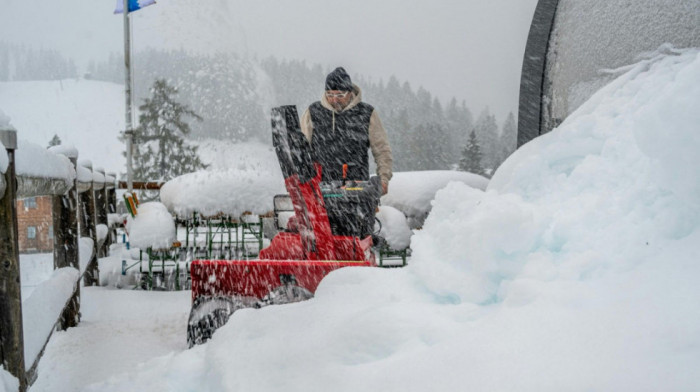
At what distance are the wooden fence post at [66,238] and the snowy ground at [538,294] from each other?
2.36 metres

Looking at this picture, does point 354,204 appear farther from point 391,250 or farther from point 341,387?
point 391,250

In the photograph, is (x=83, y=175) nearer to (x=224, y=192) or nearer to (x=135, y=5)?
(x=224, y=192)

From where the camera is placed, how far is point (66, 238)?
4.14 m

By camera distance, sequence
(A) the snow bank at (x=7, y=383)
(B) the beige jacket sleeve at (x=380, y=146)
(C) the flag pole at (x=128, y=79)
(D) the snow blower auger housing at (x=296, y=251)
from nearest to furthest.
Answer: (A) the snow bank at (x=7, y=383) < (D) the snow blower auger housing at (x=296, y=251) < (B) the beige jacket sleeve at (x=380, y=146) < (C) the flag pole at (x=128, y=79)

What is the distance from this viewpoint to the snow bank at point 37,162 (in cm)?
236

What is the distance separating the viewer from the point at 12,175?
2.12 meters

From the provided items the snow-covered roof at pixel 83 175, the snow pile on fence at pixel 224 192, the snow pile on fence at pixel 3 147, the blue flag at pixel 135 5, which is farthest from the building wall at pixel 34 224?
the snow pile on fence at pixel 3 147

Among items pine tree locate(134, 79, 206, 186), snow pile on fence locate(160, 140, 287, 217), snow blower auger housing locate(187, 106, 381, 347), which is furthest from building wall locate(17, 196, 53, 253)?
snow blower auger housing locate(187, 106, 381, 347)

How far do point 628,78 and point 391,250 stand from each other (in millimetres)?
6065

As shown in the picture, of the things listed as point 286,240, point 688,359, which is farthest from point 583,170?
point 286,240

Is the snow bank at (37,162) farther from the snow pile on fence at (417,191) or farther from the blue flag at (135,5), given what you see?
the blue flag at (135,5)

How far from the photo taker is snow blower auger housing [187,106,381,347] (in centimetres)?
309

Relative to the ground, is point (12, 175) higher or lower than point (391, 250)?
higher

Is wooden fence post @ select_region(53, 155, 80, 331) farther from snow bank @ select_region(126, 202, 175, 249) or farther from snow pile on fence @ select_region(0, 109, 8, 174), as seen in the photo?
snow bank @ select_region(126, 202, 175, 249)
